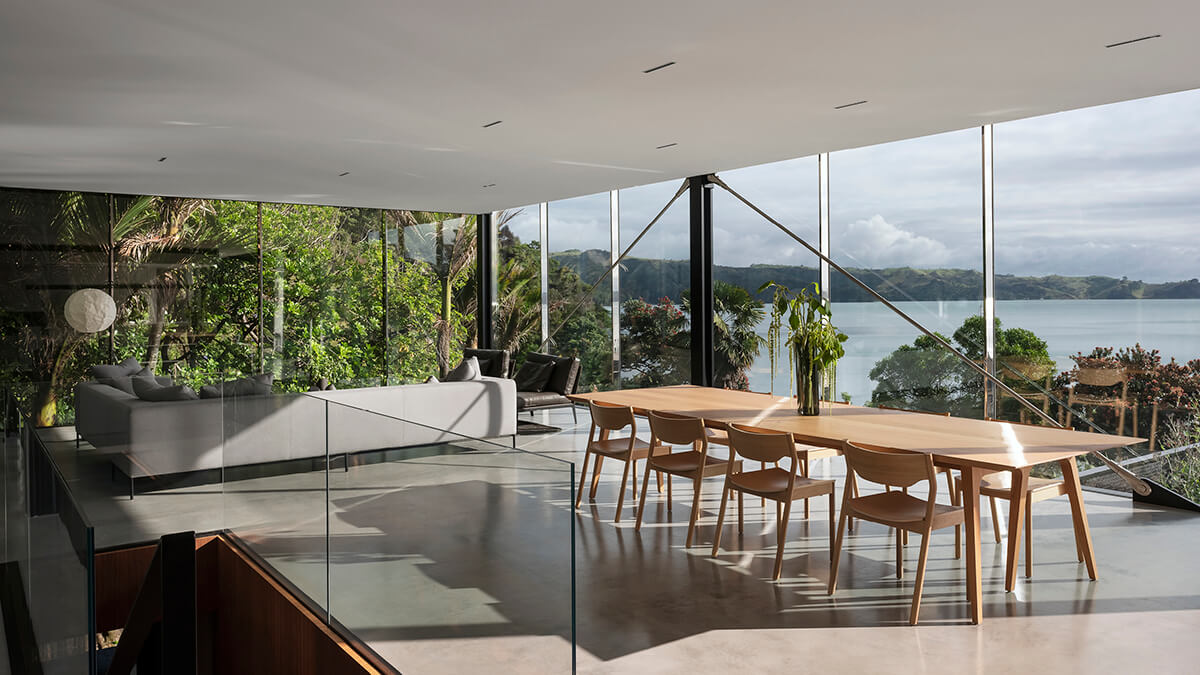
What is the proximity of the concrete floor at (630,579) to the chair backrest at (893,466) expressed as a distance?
23.5 inches

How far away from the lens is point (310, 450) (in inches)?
121

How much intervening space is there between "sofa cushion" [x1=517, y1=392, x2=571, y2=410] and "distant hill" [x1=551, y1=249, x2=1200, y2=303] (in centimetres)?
163

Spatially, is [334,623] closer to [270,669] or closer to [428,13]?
[270,669]

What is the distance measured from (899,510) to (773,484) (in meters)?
0.72

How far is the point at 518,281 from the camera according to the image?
10.7 m

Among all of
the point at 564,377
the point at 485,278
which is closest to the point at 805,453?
the point at 564,377

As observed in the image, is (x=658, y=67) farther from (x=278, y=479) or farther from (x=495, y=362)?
(x=495, y=362)

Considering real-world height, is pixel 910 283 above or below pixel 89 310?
above

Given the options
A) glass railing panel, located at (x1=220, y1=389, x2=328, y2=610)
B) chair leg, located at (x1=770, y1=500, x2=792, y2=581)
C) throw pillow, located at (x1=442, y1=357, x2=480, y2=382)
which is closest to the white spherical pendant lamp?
throw pillow, located at (x1=442, y1=357, x2=480, y2=382)

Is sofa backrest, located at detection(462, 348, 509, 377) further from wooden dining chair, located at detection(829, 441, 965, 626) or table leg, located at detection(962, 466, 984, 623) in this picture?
table leg, located at detection(962, 466, 984, 623)

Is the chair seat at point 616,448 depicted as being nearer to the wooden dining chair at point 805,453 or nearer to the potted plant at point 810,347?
the wooden dining chair at point 805,453

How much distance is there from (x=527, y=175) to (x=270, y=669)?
4860 millimetres

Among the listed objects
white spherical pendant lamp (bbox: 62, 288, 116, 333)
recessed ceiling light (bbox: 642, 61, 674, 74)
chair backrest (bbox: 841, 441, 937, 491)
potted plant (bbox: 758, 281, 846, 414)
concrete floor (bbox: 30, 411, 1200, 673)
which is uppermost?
recessed ceiling light (bbox: 642, 61, 674, 74)

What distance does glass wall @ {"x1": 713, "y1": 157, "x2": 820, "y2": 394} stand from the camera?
7473 mm
